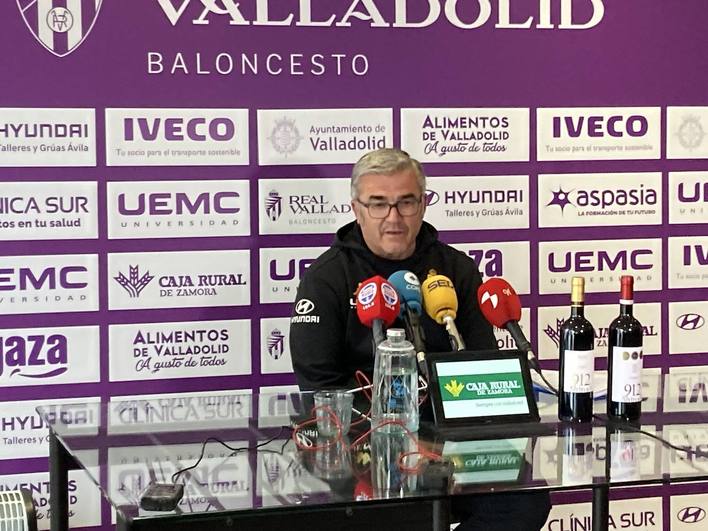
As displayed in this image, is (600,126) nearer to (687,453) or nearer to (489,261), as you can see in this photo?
(489,261)

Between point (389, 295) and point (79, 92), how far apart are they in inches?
63.2

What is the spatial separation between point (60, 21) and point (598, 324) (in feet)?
7.13

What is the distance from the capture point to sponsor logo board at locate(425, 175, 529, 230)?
384 cm

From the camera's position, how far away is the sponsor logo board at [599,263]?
394 centimetres

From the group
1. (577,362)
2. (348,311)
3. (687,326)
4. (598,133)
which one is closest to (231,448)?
(577,362)

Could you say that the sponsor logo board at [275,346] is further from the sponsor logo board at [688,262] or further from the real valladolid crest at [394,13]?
the sponsor logo board at [688,262]

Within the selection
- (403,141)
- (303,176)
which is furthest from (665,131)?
(303,176)

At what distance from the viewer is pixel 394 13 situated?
3771 mm

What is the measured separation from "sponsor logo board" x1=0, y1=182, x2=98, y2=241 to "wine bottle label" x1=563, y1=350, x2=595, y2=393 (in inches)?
71.3

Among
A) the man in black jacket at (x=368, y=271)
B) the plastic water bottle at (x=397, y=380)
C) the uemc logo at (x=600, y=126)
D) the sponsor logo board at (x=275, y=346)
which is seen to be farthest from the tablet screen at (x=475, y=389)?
the uemc logo at (x=600, y=126)

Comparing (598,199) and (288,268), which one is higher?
(598,199)

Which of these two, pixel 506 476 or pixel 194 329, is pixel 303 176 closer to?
pixel 194 329

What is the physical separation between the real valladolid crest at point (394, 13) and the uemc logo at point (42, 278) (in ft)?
2.94

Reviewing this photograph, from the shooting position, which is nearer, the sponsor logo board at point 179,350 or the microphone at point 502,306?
the microphone at point 502,306
